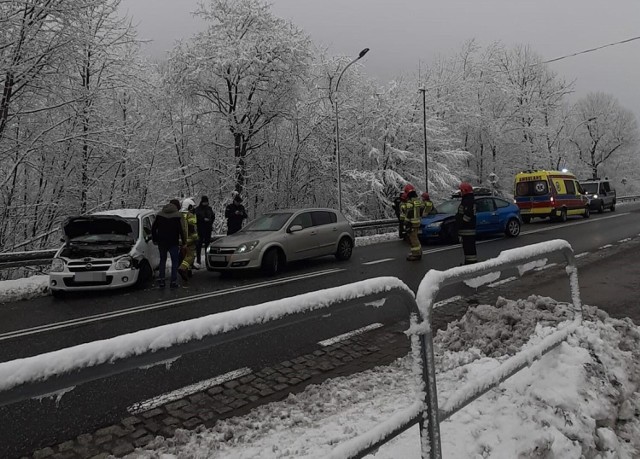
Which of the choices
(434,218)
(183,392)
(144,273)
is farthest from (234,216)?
(183,392)

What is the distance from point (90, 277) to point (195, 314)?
10.1 ft

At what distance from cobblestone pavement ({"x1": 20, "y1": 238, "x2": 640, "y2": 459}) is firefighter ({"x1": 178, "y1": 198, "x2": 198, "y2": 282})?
6.03m

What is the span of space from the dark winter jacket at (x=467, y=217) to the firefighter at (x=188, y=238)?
6124mm

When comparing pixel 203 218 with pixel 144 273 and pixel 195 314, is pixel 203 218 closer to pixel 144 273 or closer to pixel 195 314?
pixel 144 273

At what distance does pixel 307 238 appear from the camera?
37.7ft

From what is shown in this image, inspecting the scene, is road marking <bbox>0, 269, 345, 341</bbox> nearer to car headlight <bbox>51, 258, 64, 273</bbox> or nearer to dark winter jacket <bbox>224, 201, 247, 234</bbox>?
car headlight <bbox>51, 258, 64, 273</bbox>

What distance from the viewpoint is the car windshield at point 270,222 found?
441 inches

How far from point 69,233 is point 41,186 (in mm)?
9066

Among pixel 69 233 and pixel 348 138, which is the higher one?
pixel 348 138

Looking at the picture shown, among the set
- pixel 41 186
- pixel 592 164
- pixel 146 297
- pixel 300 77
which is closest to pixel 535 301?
pixel 146 297

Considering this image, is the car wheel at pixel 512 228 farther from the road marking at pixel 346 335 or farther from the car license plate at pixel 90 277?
the car license plate at pixel 90 277

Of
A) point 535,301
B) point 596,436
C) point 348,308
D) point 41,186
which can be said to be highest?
point 41,186

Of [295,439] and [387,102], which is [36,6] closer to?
[295,439]

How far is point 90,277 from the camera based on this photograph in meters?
8.64
